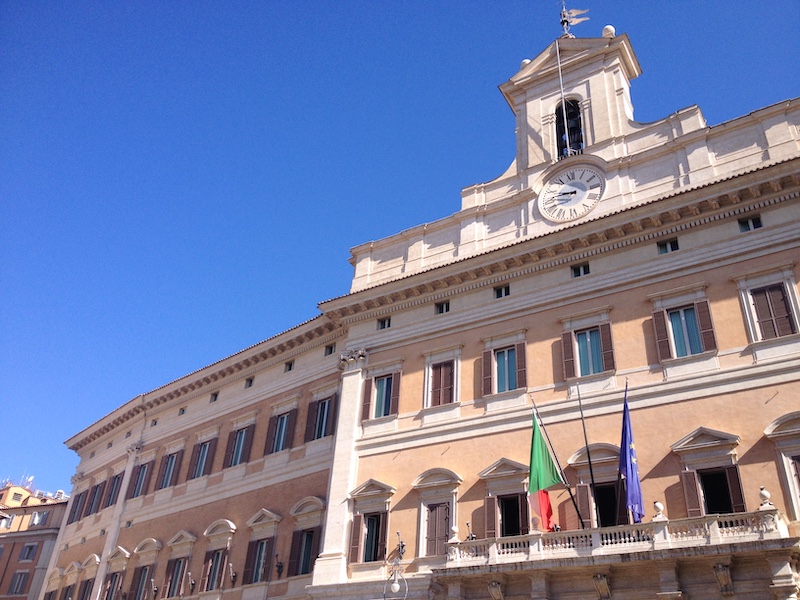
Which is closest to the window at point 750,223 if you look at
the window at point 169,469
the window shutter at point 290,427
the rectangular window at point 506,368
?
the rectangular window at point 506,368

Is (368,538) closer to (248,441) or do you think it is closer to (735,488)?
(248,441)

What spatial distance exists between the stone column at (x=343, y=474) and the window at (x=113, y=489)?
612 inches

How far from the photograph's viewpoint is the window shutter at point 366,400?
990 inches

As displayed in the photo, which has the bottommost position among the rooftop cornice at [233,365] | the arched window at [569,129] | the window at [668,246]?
the window at [668,246]

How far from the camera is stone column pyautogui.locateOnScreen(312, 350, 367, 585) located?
22.6 metres

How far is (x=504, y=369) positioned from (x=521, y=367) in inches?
25.4

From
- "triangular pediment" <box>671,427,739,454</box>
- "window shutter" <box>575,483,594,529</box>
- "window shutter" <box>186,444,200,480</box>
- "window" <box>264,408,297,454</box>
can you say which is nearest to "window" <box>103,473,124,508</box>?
"window shutter" <box>186,444,200,480</box>

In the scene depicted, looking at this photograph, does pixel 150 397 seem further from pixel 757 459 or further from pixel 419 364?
pixel 757 459

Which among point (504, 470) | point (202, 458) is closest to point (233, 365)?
point (202, 458)

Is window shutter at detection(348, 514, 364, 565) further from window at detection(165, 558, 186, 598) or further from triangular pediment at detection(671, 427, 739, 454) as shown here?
triangular pediment at detection(671, 427, 739, 454)

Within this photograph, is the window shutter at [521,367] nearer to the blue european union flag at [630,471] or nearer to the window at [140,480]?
the blue european union flag at [630,471]

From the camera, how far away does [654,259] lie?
21.7 m

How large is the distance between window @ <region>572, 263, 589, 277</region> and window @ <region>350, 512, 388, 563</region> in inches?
356

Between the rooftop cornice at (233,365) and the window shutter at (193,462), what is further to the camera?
the window shutter at (193,462)
